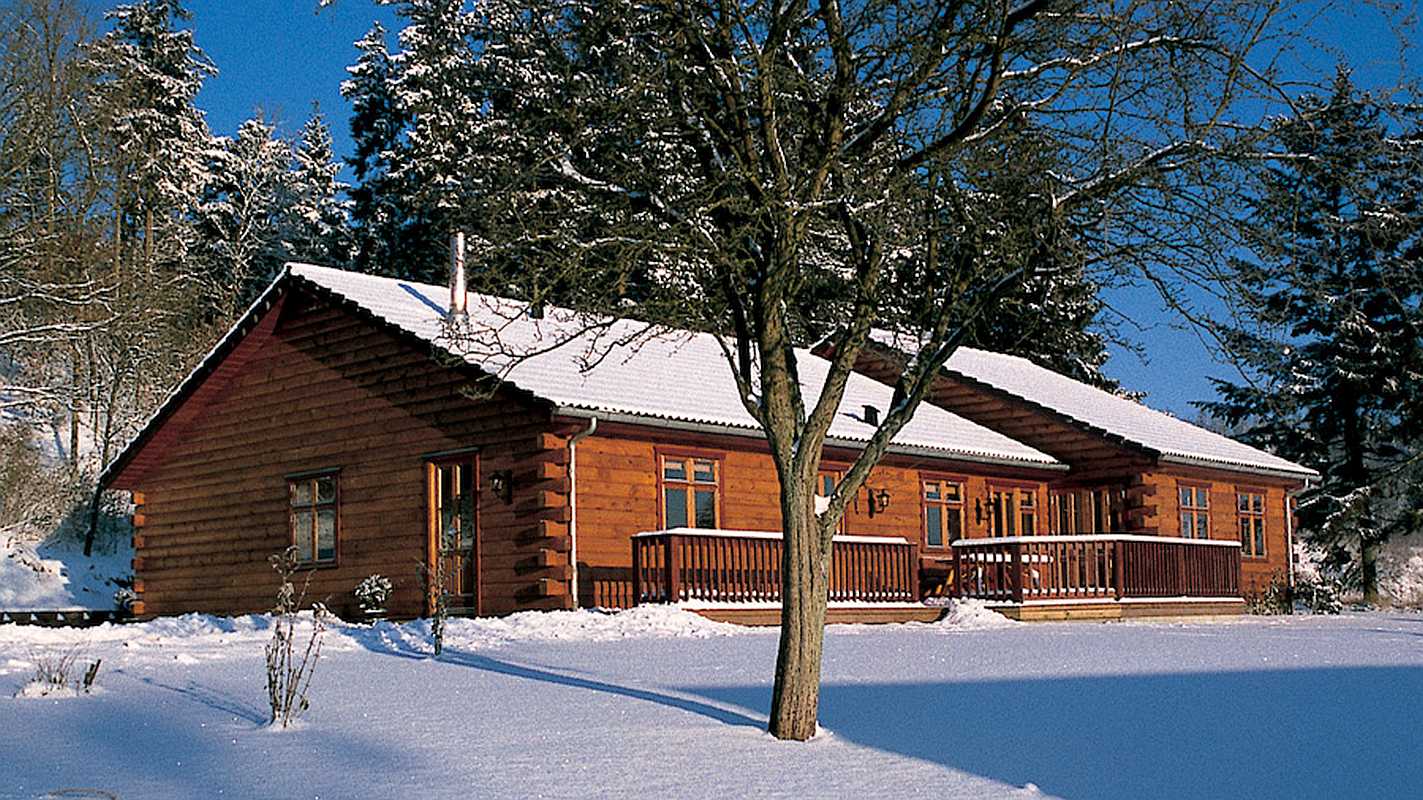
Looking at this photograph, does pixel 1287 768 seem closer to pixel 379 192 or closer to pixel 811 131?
pixel 811 131

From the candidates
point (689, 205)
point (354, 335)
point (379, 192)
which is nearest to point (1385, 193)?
point (689, 205)

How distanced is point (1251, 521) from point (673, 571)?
1759cm

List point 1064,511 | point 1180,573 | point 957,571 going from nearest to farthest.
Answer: point 957,571 < point 1180,573 < point 1064,511

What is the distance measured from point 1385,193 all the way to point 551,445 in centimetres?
1219

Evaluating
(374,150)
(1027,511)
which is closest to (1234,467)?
(1027,511)

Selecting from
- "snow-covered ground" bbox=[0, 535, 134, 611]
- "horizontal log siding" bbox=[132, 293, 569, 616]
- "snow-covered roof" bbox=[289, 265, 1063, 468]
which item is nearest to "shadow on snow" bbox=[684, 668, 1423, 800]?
"snow-covered roof" bbox=[289, 265, 1063, 468]

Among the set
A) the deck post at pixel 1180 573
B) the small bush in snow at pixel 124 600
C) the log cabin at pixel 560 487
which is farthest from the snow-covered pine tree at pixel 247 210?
the deck post at pixel 1180 573

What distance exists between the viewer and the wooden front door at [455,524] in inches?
883

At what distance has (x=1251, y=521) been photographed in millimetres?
33344

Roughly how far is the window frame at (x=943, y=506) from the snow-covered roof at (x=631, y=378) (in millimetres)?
659

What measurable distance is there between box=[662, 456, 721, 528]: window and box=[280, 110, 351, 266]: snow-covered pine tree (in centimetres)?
3256

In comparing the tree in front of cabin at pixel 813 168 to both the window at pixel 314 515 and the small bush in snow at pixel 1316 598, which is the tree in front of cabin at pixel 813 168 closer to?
the window at pixel 314 515

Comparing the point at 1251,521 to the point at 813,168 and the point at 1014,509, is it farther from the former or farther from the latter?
the point at 813,168

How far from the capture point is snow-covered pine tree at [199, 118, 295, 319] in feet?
176
